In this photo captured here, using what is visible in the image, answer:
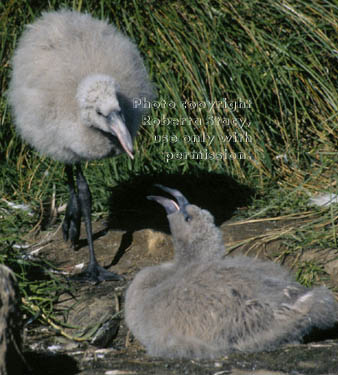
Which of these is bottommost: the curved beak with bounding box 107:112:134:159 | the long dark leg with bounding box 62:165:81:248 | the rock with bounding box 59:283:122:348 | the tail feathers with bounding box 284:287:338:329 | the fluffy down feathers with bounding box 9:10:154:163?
the rock with bounding box 59:283:122:348

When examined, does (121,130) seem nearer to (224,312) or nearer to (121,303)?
(121,303)

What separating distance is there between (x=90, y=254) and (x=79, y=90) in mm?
1137

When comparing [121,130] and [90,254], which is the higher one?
[121,130]

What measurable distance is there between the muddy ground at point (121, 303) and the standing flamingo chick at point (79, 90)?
0.31 meters

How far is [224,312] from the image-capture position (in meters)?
3.65

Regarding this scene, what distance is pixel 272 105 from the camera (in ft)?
21.7

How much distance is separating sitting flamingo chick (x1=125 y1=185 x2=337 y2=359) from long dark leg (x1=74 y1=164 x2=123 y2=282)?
101 centimetres

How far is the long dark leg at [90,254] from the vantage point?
16.1ft

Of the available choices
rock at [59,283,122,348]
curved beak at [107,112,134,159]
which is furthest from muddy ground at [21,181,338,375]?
curved beak at [107,112,134,159]

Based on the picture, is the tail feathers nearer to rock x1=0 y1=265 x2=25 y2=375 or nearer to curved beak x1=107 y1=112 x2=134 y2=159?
rock x1=0 y1=265 x2=25 y2=375

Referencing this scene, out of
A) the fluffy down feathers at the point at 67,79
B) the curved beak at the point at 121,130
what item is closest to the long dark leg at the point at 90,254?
the fluffy down feathers at the point at 67,79

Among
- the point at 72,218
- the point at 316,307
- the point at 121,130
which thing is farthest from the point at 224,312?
the point at 72,218

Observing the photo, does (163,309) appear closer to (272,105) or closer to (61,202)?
(61,202)

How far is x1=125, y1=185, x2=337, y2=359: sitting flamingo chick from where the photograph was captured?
3.64 metres
